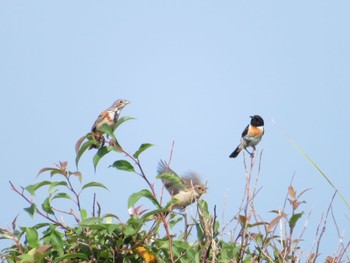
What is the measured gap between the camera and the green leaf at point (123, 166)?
3.24 m

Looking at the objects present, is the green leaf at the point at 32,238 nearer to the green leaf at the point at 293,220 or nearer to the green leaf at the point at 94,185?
the green leaf at the point at 94,185

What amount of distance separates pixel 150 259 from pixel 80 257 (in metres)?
0.32

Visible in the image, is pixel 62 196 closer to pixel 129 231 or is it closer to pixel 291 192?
pixel 129 231

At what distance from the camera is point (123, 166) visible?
3.26m

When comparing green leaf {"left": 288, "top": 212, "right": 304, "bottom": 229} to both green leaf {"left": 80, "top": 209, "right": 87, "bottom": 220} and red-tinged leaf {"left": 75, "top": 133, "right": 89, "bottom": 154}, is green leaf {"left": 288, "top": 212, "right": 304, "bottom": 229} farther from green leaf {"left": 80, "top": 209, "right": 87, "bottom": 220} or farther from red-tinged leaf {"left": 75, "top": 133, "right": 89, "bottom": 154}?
red-tinged leaf {"left": 75, "top": 133, "right": 89, "bottom": 154}

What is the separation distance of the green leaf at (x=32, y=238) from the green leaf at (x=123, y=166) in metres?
0.51

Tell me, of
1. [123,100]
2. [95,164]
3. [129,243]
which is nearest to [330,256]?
[129,243]

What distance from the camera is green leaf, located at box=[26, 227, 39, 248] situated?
3.20 meters

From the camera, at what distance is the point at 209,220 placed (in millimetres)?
3422

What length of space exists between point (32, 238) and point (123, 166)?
22.1 inches

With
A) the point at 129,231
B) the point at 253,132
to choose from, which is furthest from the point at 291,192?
the point at 253,132

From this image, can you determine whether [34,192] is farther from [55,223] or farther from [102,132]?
[102,132]

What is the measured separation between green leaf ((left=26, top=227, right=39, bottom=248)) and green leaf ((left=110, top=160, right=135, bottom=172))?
51 centimetres

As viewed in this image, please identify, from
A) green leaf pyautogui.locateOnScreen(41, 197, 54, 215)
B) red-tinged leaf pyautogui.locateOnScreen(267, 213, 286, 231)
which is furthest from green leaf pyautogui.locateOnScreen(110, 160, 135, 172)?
red-tinged leaf pyautogui.locateOnScreen(267, 213, 286, 231)
